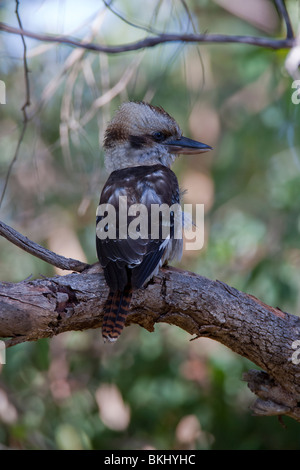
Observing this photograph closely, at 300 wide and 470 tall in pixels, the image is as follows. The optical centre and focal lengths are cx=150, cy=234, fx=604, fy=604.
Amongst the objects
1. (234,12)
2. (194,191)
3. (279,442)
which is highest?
(234,12)

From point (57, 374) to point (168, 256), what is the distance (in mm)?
2103

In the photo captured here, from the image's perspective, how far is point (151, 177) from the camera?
2865 millimetres

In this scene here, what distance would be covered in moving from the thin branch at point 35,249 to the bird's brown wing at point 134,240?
0.12m

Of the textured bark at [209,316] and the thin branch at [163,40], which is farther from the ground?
the thin branch at [163,40]

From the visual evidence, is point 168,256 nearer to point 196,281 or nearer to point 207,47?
point 196,281

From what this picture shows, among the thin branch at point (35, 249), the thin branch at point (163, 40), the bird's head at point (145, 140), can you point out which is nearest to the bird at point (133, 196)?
the bird's head at point (145, 140)

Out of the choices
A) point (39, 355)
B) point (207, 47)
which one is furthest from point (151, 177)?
point (207, 47)

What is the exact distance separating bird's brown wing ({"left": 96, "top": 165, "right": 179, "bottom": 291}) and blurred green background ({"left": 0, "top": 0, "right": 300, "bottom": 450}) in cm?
47

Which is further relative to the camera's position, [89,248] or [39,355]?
[89,248]

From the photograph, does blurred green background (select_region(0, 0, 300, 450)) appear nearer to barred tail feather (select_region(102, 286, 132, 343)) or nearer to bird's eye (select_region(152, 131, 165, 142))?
bird's eye (select_region(152, 131, 165, 142))

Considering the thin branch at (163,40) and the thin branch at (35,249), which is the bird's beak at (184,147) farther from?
the thin branch at (35,249)

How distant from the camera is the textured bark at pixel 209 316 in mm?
2314

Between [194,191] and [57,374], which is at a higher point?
[194,191]

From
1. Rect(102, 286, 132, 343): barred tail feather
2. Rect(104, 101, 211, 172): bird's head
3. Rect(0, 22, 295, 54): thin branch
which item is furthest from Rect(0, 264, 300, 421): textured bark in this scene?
Rect(0, 22, 295, 54): thin branch
